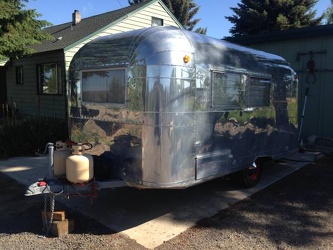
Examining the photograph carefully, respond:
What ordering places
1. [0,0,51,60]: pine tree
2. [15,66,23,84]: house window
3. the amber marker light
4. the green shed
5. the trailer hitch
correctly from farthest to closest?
1. [15,66,23,84]: house window
2. the green shed
3. [0,0,51,60]: pine tree
4. the amber marker light
5. the trailer hitch

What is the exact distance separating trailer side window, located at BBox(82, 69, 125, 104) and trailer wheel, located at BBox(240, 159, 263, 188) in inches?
109

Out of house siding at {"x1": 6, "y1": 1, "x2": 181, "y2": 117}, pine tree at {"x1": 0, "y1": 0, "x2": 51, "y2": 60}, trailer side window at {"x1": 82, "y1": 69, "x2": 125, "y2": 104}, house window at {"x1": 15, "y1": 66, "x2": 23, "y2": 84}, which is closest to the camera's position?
trailer side window at {"x1": 82, "y1": 69, "x2": 125, "y2": 104}

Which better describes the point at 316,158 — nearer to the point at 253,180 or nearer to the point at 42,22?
the point at 253,180

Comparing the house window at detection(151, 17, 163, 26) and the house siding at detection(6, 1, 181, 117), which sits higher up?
the house window at detection(151, 17, 163, 26)

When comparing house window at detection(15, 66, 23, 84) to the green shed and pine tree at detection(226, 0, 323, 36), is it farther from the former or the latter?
pine tree at detection(226, 0, 323, 36)

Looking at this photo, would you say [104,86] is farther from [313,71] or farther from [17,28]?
[313,71]

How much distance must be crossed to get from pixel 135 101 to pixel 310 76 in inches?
300

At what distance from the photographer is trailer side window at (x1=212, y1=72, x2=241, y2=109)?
15.9ft

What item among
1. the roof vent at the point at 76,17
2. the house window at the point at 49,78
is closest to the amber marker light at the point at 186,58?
the house window at the point at 49,78

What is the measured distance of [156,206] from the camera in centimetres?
535

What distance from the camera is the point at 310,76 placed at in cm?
1029

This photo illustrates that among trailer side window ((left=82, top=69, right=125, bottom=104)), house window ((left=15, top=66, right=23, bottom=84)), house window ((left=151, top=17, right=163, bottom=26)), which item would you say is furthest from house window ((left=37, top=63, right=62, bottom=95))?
trailer side window ((left=82, top=69, right=125, bottom=104))

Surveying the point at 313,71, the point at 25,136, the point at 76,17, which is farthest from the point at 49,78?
the point at 313,71

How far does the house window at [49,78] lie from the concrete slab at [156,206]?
6873 mm
